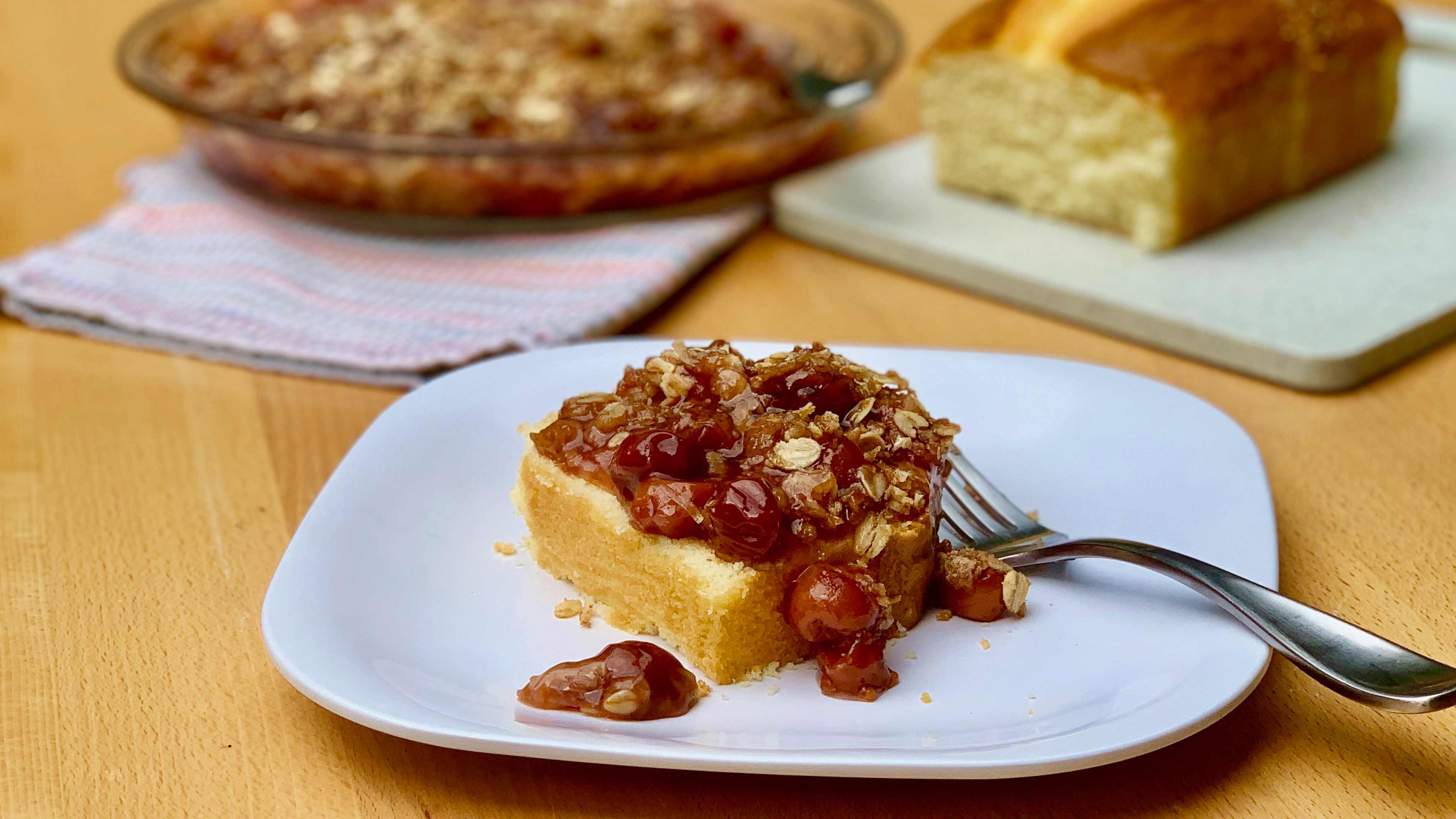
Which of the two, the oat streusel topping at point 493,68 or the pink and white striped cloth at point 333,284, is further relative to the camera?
the oat streusel topping at point 493,68

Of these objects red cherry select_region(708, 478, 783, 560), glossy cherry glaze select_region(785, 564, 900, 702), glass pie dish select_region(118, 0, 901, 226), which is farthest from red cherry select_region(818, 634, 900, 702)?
glass pie dish select_region(118, 0, 901, 226)

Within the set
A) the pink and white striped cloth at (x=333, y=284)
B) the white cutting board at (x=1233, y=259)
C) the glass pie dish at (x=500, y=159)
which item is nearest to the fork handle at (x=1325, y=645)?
the white cutting board at (x=1233, y=259)

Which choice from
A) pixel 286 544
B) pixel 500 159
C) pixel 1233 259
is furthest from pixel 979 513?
pixel 500 159

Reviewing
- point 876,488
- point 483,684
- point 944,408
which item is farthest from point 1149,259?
point 483,684

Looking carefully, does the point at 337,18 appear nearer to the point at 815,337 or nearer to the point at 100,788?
the point at 815,337

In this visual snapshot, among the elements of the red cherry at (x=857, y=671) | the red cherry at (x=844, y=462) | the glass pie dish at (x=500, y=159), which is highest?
the red cherry at (x=844, y=462)

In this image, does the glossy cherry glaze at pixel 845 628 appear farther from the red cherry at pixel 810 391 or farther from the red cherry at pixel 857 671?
the red cherry at pixel 810 391
